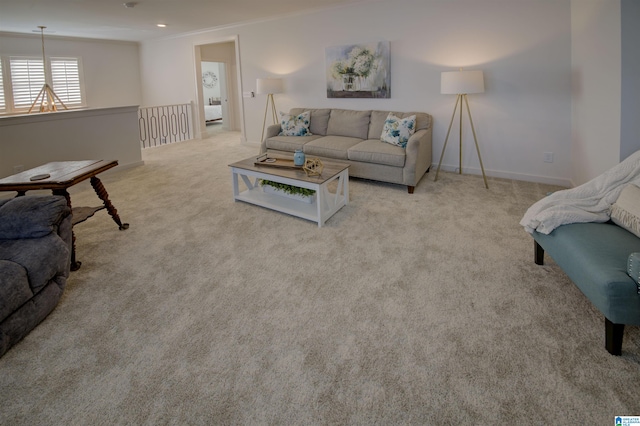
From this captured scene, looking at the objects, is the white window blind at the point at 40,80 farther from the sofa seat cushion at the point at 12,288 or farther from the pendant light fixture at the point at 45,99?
the sofa seat cushion at the point at 12,288

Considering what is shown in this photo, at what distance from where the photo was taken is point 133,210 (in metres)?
3.97

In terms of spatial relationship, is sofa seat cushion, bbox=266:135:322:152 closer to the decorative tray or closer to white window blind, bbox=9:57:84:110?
the decorative tray

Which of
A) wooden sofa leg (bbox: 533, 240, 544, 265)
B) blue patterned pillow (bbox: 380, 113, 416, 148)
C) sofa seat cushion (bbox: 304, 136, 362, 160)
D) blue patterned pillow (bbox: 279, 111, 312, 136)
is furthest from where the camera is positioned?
blue patterned pillow (bbox: 279, 111, 312, 136)

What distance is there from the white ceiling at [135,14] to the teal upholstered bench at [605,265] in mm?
4500

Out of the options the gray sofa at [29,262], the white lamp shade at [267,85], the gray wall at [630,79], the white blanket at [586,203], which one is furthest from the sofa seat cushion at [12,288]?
the white lamp shade at [267,85]

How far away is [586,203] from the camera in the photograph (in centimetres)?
236

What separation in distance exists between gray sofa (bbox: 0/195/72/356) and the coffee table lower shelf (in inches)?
70.8

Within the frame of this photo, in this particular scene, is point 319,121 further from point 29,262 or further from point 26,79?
point 26,79

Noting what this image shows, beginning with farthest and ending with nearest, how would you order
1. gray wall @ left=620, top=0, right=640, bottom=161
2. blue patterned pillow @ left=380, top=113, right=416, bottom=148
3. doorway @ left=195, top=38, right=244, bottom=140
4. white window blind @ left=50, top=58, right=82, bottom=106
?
doorway @ left=195, top=38, right=244, bottom=140
white window blind @ left=50, top=58, right=82, bottom=106
blue patterned pillow @ left=380, top=113, right=416, bottom=148
gray wall @ left=620, top=0, right=640, bottom=161

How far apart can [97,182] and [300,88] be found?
3919 mm

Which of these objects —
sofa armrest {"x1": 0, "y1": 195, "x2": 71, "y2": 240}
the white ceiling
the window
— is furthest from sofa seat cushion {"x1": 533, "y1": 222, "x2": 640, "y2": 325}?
the window

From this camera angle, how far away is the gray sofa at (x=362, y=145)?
432 centimetres

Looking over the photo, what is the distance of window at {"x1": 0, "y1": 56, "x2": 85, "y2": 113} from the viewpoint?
293 inches

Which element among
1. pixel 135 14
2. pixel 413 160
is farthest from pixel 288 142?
pixel 135 14
